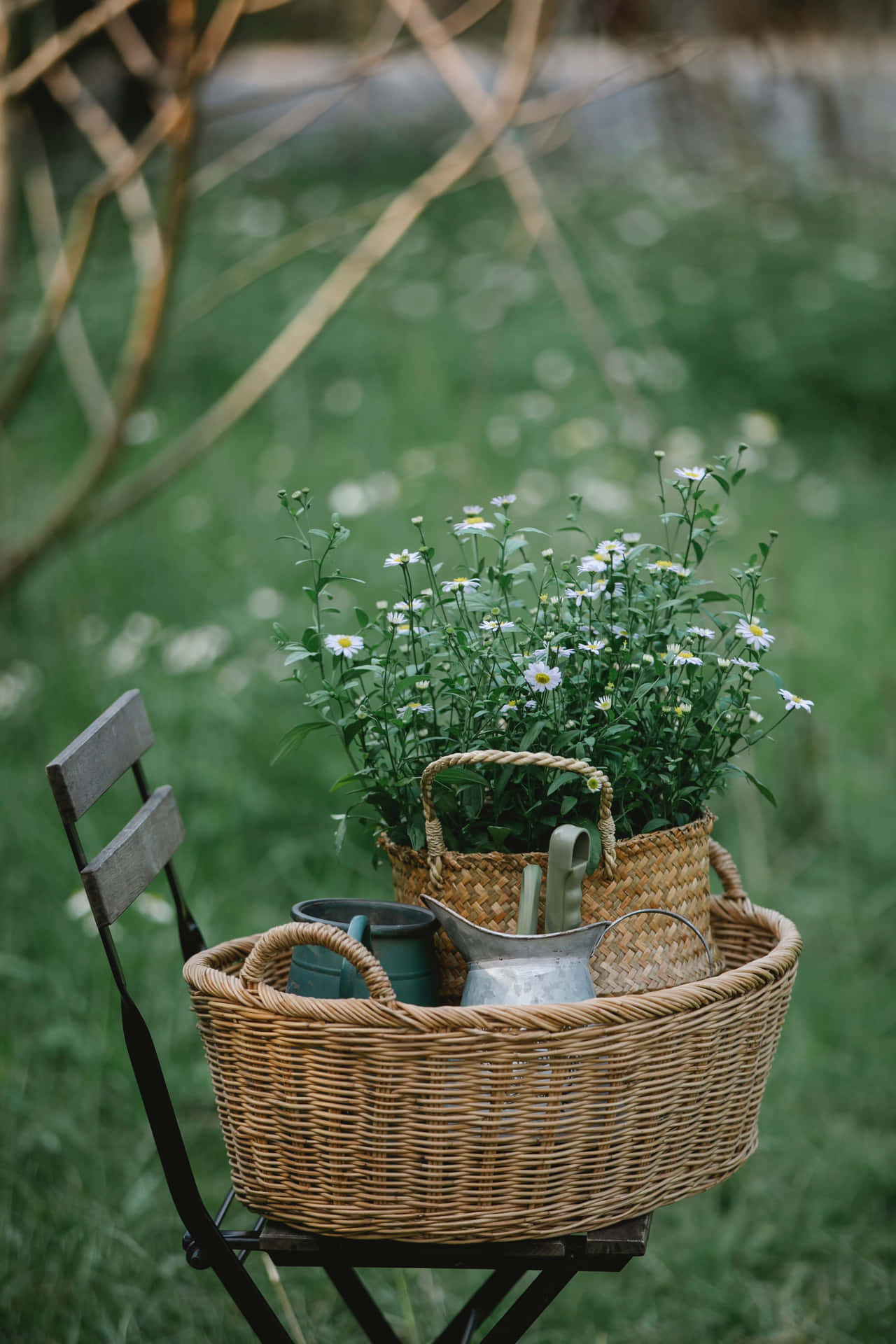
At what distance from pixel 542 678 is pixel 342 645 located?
20cm

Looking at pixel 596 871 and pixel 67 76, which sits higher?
pixel 67 76

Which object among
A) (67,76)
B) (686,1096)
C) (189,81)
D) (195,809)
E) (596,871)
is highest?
(67,76)

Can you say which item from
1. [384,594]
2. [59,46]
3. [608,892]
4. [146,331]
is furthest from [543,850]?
[384,594]

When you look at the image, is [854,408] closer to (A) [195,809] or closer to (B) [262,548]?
(B) [262,548]

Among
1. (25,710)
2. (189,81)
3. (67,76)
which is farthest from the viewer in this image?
(25,710)

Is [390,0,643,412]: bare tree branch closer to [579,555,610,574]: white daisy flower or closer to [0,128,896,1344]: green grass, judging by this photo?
[0,128,896,1344]: green grass

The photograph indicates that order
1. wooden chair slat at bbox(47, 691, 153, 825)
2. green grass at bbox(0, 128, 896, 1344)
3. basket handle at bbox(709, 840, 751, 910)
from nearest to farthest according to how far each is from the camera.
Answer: wooden chair slat at bbox(47, 691, 153, 825) → basket handle at bbox(709, 840, 751, 910) → green grass at bbox(0, 128, 896, 1344)

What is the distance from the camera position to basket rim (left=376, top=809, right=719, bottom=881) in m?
1.23

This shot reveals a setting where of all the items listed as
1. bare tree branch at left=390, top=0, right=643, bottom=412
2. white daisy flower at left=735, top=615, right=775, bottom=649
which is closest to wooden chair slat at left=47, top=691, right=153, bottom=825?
white daisy flower at left=735, top=615, right=775, bottom=649

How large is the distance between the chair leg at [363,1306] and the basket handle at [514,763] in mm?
659

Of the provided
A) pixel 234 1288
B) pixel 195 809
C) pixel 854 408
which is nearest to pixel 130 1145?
pixel 195 809

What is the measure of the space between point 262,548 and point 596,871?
10.5 feet

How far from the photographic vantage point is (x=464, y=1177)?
43.9 inches

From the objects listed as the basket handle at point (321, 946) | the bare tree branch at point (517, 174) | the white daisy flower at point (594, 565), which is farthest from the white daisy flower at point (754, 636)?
the bare tree branch at point (517, 174)
